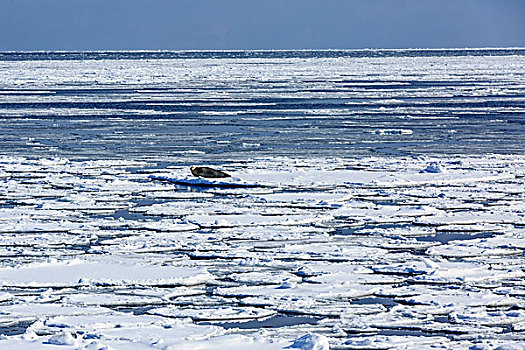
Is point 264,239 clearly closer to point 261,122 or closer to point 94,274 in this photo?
point 94,274

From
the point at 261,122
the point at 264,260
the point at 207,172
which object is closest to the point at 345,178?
the point at 207,172

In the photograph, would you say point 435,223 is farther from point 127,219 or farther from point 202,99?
point 202,99

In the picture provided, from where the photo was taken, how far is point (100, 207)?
8.21 metres

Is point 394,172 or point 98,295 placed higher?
point 394,172

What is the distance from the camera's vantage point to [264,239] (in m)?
6.87

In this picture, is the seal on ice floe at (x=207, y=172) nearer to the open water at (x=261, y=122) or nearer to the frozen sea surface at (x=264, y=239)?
the frozen sea surface at (x=264, y=239)

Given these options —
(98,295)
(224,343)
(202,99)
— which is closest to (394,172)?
(98,295)

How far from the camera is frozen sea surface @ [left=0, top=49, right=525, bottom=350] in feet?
15.6

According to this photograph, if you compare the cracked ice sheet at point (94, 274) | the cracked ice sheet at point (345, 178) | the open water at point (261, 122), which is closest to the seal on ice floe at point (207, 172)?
the cracked ice sheet at point (345, 178)

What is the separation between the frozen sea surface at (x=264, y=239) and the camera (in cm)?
475

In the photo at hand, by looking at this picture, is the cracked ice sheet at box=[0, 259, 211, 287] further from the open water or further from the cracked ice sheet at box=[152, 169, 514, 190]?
the open water

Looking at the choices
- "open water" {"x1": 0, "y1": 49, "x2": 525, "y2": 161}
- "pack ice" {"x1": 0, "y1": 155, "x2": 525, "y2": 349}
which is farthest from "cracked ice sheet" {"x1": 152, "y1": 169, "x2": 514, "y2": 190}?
"open water" {"x1": 0, "y1": 49, "x2": 525, "y2": 161}

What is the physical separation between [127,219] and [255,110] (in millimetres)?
12037

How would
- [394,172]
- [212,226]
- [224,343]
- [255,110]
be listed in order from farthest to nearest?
1. [255,110]
2. [394,172]
3. [212,226]
4. [224,343]
